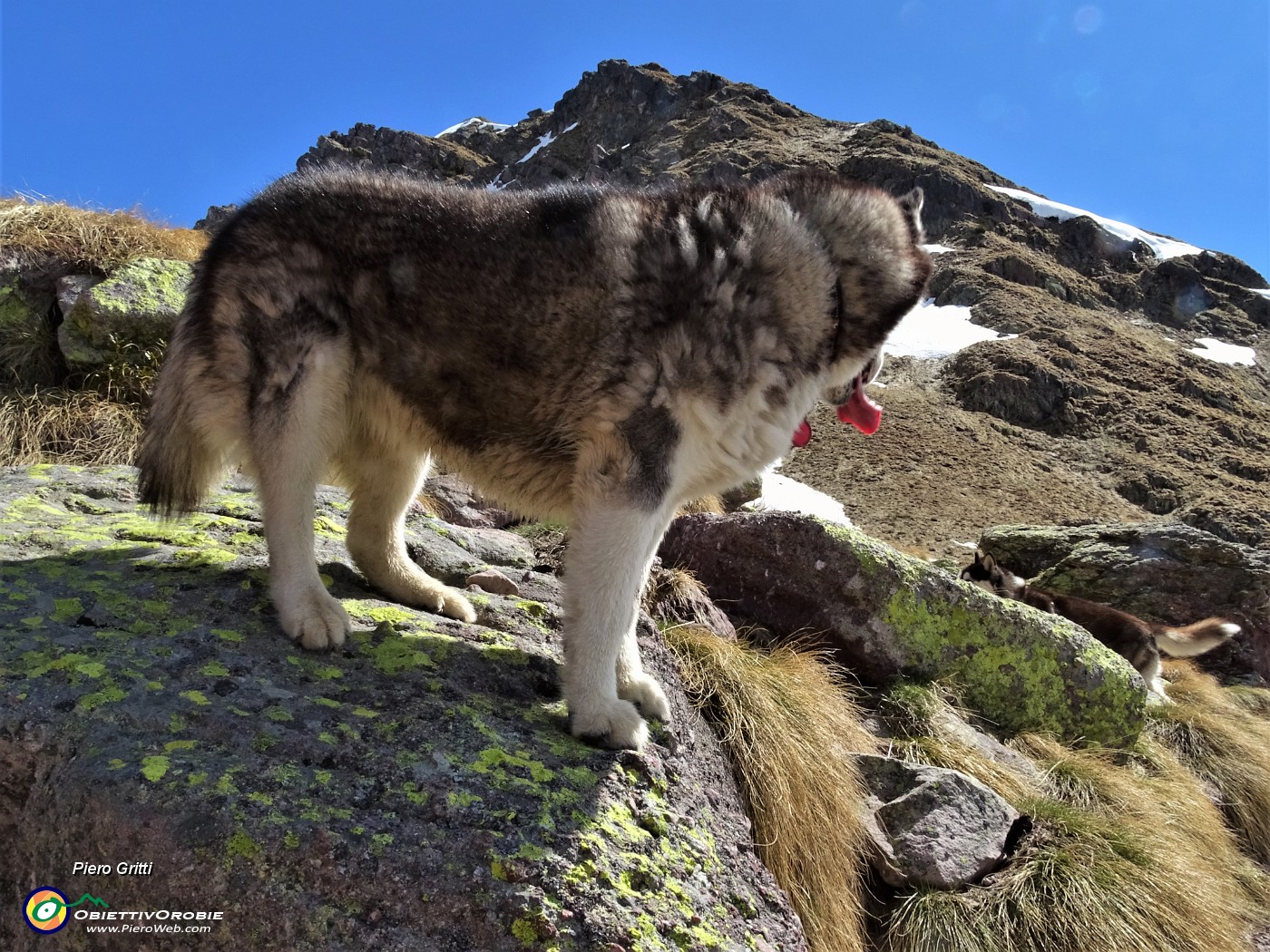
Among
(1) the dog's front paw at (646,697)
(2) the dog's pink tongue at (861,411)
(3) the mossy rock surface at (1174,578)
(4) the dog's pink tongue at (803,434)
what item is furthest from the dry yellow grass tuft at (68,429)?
(3) the mossy rock surface at (1174,578)

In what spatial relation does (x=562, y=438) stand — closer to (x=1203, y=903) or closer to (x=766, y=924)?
(x=766, y=924)

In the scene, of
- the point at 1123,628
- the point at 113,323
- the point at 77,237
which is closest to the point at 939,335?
the point at 1123,628

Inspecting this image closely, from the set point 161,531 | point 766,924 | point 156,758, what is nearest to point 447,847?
point 156,758

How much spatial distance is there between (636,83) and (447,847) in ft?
407

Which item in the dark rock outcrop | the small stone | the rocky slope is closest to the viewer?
the dark rock outcrop

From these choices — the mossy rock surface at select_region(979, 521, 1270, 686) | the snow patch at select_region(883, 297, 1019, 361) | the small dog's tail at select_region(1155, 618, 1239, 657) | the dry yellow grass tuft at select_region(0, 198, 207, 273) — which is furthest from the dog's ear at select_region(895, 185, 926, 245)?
the snow patch at select_region(883, 297, 1019, 361)

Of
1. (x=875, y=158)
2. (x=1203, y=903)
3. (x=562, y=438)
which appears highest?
(x=875, y=158)

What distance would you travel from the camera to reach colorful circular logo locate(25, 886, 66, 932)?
1855 millimetres

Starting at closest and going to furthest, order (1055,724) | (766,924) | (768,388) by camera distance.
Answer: (766,924)
(768,388)
(1055,724)

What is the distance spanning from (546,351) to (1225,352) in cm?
7498

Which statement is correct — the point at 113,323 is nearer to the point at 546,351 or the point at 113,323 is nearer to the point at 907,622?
the point at 546,351

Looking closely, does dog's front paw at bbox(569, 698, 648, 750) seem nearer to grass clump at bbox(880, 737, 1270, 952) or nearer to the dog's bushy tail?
the dog's bushy tail

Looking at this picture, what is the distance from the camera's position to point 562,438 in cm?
315

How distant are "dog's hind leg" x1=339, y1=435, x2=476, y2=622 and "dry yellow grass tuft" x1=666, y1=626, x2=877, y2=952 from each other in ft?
5.03
